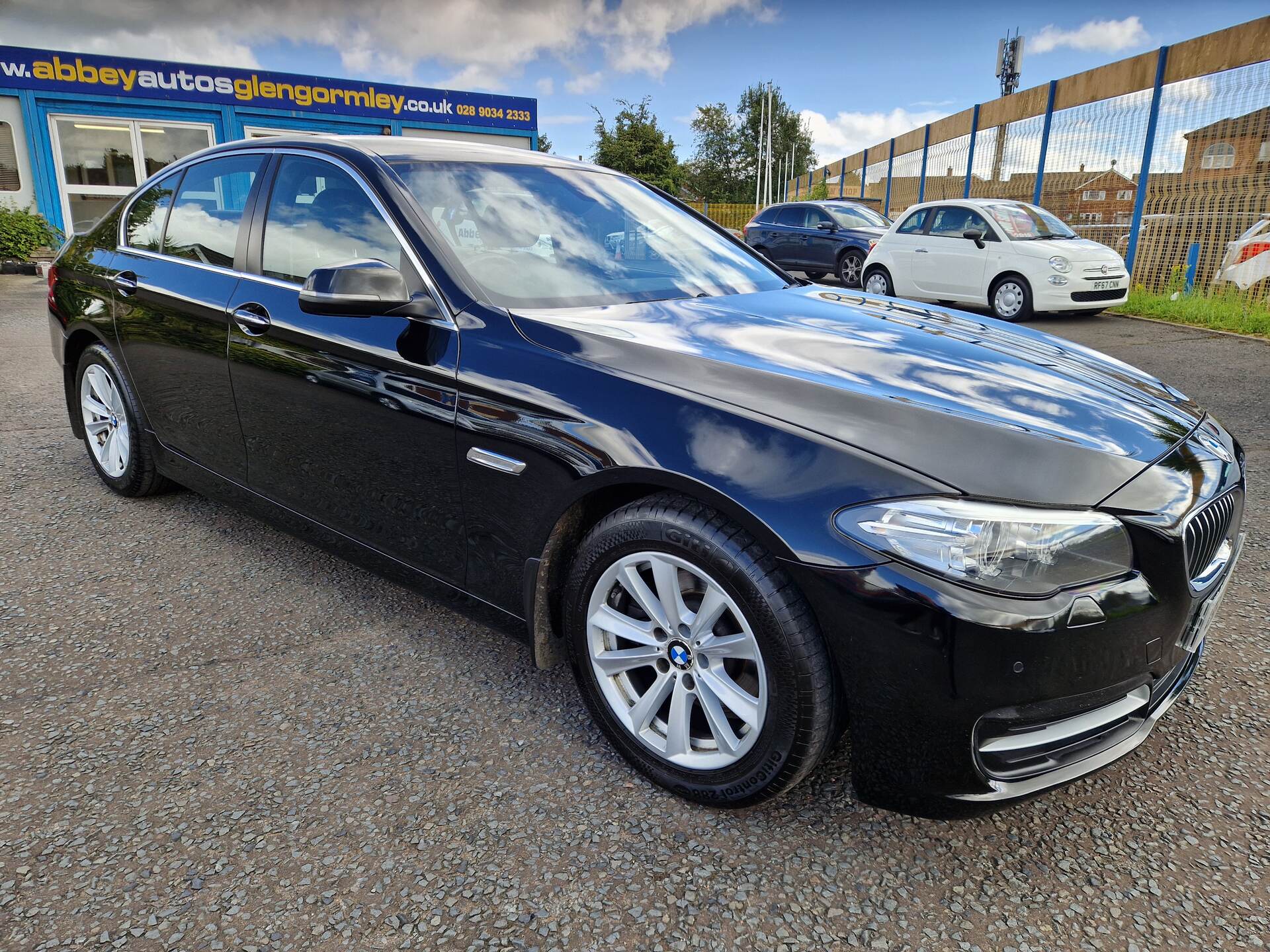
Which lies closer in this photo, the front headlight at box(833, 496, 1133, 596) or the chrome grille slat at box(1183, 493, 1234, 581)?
the front headlight at box(833, 496, 1133, 596)

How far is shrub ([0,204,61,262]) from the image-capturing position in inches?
598

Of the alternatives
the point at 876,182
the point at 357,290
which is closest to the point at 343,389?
the point at 357,290

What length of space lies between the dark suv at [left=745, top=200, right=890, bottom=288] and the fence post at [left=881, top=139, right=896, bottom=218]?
6550 mm

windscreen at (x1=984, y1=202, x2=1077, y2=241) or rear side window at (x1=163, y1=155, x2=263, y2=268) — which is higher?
windscreen at (x1=984, y1=202, x2=1077, y2=241)

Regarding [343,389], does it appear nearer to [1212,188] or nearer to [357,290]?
[357,290]

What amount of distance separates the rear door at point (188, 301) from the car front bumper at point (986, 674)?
240 centimetres

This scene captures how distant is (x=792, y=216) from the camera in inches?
599

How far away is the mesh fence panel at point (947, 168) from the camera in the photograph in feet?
55.3

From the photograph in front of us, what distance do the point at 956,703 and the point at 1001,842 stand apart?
1.81ft

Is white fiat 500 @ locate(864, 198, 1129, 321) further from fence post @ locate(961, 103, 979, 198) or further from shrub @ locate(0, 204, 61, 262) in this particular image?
shrub @ locate(0, 204, 61, 262)

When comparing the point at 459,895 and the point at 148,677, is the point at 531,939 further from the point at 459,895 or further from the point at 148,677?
the point at 148,677

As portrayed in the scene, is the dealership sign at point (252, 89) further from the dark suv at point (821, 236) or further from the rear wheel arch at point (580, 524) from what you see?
the rear wheel arch at point (580, 524)

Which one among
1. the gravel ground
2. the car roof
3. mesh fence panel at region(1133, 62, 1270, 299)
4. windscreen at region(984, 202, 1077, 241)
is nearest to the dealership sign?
windscreen at region(984, 202, 1077, 241)

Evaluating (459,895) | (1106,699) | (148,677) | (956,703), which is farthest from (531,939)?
(148,677)
